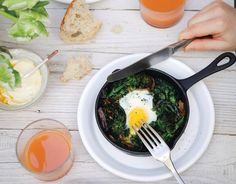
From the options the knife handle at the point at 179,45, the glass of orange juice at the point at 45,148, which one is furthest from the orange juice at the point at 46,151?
the knife handle at the point at 179,45

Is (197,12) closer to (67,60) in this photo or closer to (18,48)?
(67,60)

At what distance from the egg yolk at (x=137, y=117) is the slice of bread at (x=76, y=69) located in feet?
0.84

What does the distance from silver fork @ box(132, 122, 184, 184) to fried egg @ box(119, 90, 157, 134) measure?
56 mm

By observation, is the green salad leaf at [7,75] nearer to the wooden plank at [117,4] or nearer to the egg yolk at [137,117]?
the egg yolk at [137,117]

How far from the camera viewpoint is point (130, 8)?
1570 millimetres

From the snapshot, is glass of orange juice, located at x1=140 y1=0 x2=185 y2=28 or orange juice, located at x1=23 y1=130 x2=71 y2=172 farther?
glass of orange juice, located at x1=140 y1=0 x2=185 y2=28

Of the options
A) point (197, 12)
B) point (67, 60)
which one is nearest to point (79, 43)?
point (67, 60)

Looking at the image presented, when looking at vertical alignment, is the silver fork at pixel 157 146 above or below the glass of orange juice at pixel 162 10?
below

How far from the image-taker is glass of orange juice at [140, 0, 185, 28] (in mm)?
1446

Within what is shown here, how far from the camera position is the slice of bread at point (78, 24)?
150cm

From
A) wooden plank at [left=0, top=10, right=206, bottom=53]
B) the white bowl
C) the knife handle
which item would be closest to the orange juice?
the white bowl

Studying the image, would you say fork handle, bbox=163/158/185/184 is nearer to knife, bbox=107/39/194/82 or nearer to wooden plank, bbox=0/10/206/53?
knife, bbox=107/39/194/82

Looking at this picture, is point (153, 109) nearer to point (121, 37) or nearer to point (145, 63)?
point (145, 63)

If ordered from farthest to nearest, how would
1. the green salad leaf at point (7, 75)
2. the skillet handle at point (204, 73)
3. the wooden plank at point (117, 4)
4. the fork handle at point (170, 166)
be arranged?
the wooden plank at point (117, 4)
the skillet handle at point (204, 73)
the fork handle at point (170, 166)
the green salad leaf at point (7, 75)
